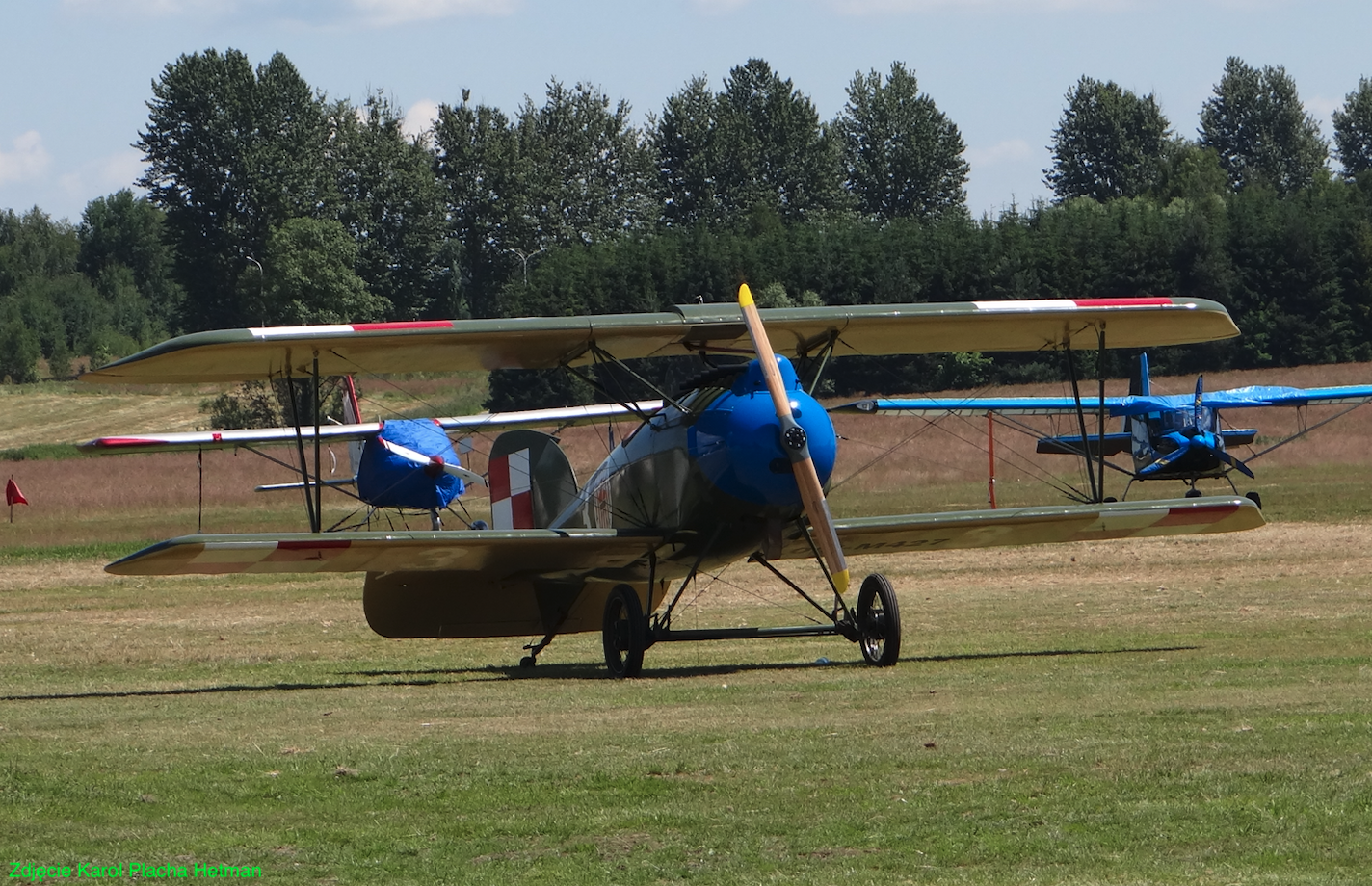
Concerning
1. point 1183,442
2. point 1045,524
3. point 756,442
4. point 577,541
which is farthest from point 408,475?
point 756,442

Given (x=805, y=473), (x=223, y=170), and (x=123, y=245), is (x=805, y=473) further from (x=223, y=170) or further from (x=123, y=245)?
(x=123, y=245)

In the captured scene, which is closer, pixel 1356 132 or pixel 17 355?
pixel 17 355

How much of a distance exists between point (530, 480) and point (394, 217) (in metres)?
98.2

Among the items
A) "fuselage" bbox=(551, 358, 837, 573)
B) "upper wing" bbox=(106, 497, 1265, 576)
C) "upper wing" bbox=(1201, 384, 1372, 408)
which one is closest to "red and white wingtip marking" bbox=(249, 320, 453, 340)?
"upper wing" bbox=(106, 497, 1265, 576)

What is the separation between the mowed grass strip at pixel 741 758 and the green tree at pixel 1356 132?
14959cm

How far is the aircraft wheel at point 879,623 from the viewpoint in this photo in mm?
12289

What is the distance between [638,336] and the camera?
43.1 ft

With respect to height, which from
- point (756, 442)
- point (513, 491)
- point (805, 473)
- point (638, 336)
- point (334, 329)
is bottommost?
point (513, 491)

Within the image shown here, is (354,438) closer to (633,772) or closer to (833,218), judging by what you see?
(633,772)

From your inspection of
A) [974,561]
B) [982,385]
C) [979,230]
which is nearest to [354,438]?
[974,561]

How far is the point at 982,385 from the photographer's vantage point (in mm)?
69500

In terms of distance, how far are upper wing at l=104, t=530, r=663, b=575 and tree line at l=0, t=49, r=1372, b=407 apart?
56159 millimetres

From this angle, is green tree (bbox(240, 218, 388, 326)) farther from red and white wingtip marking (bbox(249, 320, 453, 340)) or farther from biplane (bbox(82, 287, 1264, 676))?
red and white wingtip marking (bbox(249, 320, 453, 340))

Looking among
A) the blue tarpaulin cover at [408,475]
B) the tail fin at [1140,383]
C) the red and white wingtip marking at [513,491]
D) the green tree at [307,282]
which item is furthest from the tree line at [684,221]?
the red and white wingtip marking at [513,491]
